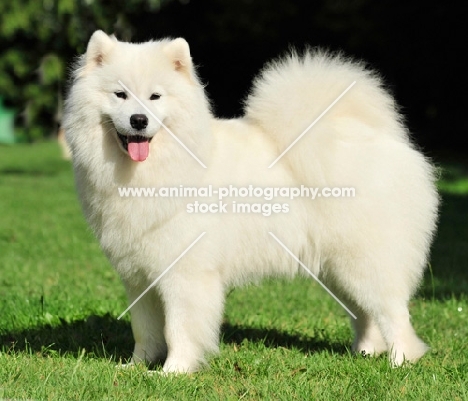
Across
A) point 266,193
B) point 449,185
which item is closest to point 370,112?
point 266,193

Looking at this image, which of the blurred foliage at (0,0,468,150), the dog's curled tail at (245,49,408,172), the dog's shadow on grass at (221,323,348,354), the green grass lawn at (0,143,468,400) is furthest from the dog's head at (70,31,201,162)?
the blurred foliage at (0,0,468,150)

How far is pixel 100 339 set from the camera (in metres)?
4.75

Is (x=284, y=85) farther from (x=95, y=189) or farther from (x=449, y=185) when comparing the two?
(x=449, y=185)

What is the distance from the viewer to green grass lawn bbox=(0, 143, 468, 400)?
365cm

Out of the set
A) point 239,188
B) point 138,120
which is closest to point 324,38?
point 239,188

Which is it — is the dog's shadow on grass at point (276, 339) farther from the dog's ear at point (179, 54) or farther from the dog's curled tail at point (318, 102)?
the dog's ear at point (179, 54)

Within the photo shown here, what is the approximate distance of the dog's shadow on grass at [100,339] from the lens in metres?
4.45

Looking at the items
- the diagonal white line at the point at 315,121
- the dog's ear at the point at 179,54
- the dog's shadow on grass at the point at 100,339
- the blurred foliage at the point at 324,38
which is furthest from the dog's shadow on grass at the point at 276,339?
the blurred foliage at the point at 324,38

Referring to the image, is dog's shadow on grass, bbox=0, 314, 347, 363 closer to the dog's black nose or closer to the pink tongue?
the pink tongue

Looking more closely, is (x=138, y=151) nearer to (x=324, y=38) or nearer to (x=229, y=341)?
(x=229, y=341)

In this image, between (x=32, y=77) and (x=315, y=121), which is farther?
(x=32, y=77)

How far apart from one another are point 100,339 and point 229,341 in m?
0.83

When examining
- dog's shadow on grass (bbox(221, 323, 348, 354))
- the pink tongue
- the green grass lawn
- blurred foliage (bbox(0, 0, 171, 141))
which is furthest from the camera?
blurred foliage (bbox(0, 0, 171, 141))

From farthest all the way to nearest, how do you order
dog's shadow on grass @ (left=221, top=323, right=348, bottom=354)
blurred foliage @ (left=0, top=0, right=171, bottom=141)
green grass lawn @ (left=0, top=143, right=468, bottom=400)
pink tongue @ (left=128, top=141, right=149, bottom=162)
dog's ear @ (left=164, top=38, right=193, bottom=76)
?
blurred foliage @ (left=0, top=0, right=171, bottom=141)
dog's shadow on grass @ (left=221, top=323, right=348, bottom=354)
dog's ear @ (left=164, top=38, right=193, bottom=76)
pink tongue @ (left=128, top=141, right=149, bottom=162)
green grass lawn @ (left=0, top=143, right=468, bottom=400)
